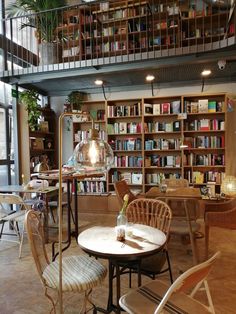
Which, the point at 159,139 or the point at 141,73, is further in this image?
the point at 159,139

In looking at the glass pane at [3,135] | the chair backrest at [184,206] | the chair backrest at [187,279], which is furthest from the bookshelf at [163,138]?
the chair backrest at [187,279]

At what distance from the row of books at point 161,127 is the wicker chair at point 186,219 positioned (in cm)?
216

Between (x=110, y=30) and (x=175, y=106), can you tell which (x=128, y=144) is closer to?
(x=175, y=106)

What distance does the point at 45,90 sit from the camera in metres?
6.18

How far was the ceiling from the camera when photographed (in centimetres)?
420

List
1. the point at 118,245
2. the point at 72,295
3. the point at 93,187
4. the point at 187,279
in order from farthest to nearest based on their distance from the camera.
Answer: the point at 93,187, the point at 72,295, the point at 118,245, the point at 187,279

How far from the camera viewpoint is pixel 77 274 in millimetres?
1899

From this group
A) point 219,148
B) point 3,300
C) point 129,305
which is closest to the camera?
point 129,305

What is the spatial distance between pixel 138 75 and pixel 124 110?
0.84 m

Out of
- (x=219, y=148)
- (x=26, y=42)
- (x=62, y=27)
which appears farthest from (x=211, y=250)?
(x=26, y=42)

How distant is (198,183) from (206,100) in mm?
1610

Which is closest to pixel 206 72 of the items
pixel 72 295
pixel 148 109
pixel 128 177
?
pixel 148 109

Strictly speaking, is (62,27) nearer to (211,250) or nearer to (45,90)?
(45,90)

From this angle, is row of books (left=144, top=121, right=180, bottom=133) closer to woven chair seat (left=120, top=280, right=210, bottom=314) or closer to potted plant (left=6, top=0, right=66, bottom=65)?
potted plant (left=6, top=0, right=66, bottom=65)
